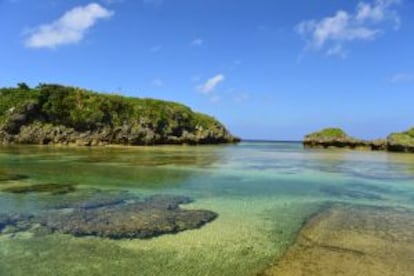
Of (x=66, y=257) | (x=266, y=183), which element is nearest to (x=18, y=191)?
(x=66, y=257)

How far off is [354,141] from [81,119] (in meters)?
46.4

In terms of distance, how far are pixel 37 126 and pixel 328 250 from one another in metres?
69.1

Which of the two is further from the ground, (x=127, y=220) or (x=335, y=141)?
(x=335, y=141)

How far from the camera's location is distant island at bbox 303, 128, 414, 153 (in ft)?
201

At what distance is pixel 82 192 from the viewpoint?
18.2m

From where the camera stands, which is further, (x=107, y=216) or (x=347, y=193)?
(x=347, y=193)

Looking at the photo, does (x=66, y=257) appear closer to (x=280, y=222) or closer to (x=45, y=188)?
(x=280, y=222)

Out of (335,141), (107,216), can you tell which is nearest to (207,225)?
(107,216)

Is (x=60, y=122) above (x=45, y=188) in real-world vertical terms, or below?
above

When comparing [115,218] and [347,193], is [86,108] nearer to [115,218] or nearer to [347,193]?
[347,193]

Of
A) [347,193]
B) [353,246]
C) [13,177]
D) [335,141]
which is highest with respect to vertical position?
[335,141]

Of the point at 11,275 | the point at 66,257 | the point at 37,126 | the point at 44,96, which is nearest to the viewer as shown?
the point at 11,275

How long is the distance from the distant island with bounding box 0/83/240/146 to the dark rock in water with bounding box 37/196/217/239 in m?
56.7

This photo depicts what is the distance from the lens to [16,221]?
41.0 ft
